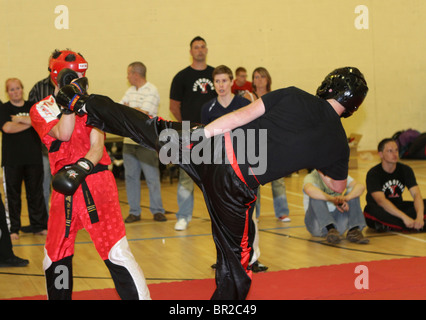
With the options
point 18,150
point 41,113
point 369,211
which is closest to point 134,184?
point 18,150

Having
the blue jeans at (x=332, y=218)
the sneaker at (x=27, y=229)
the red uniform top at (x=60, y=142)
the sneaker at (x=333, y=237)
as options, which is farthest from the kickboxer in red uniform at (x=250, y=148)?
the sneaker at (x=27, y=229)

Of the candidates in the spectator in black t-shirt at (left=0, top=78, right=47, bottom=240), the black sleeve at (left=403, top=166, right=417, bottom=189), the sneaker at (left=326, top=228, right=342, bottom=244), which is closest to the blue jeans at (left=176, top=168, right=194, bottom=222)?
the spectator in black t-shirt at (left=0, top=78, right=47, bottom=240)

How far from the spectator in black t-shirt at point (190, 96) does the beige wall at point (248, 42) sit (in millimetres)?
4828

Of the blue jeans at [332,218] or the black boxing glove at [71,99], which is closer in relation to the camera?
the black boxing glove at [71,99]

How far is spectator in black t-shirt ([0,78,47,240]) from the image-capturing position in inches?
269

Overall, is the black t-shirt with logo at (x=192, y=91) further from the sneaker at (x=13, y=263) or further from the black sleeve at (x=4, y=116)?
the sneaker at (x=13, y=263)

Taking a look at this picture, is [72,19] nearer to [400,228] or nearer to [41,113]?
[400,228]

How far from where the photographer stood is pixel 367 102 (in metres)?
13.7

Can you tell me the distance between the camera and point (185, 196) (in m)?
7.06

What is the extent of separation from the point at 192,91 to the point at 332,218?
2297 millimetres

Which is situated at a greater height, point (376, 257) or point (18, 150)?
point (18, 150)

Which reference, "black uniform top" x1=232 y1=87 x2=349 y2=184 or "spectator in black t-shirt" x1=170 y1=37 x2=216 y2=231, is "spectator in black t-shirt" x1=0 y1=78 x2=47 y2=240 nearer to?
"spectator in black t-shirt" x1=170 y1=37 x2=216 y2=231

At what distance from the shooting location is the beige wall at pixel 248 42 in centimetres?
1135
